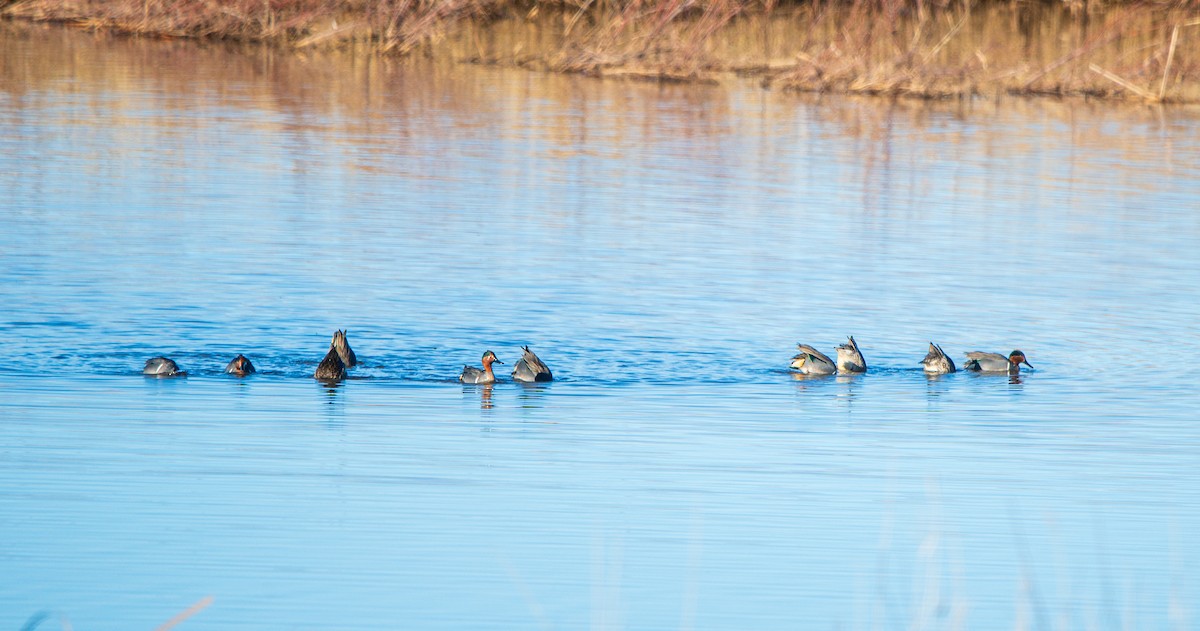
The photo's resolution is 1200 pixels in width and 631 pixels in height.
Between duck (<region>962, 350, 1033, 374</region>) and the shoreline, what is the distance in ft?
62.6

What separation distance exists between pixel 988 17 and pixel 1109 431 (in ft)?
93.8

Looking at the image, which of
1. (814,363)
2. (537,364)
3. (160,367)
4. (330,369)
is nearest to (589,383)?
(537,364)

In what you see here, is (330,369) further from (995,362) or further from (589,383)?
(995,362)

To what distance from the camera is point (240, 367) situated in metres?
11.3

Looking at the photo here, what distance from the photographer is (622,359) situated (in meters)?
12.3

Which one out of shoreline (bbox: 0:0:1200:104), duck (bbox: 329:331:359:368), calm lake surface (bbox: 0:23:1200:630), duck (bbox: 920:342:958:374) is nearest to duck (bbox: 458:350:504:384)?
calm lake surface (bbox: 0:23:1200:630)

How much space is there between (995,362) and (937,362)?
1.45ft

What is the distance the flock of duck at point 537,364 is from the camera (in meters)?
11.3

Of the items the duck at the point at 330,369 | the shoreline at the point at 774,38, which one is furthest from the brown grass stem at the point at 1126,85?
the duck at the point at 330,369

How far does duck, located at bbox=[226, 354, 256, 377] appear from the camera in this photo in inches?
445

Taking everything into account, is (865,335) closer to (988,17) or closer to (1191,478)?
(1191,478)

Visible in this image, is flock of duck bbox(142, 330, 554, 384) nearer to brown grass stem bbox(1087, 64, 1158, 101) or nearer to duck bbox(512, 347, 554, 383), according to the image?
duck bbox(512, 347, 554, 383)

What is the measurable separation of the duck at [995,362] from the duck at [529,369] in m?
2.87

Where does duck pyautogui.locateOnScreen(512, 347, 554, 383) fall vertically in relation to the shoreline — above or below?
below
